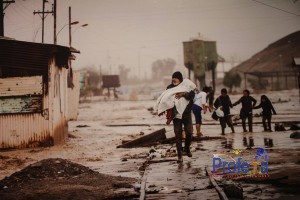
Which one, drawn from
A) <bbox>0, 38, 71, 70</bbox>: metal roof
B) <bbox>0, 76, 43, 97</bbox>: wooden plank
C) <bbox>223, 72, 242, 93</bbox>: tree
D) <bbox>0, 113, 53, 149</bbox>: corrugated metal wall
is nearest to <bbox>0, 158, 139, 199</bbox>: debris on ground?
<bbox>0, 113, 53, 149</bbox>: corrugated metal wall

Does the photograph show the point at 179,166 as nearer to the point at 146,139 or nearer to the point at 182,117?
the point at 182,117

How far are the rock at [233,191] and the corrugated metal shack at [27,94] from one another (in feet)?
31.8

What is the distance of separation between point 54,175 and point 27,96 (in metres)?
6.73

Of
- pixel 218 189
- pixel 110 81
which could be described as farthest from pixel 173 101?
pixel 110 81

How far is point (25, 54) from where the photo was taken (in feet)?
44.1

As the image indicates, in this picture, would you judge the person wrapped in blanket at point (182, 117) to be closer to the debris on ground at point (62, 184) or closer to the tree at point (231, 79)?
the debris on ground at point (62, 184)

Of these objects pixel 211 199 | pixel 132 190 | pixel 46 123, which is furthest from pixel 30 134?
pixel 211 199

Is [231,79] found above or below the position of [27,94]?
above

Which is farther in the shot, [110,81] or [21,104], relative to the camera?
[110,81]

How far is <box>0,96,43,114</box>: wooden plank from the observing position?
13001mm

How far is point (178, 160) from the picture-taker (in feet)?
26.9

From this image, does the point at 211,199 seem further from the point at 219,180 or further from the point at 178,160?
the point at 178,160

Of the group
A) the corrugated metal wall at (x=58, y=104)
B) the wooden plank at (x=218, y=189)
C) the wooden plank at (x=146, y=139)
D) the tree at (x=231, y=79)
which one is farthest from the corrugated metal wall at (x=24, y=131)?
the tree at (x=231, y=79)

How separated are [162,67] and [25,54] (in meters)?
183
